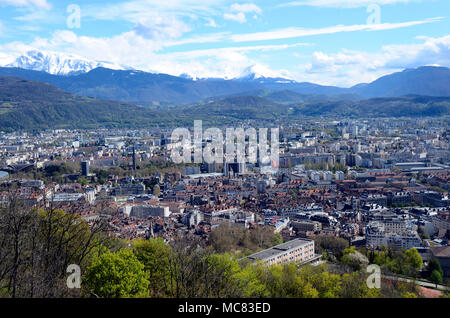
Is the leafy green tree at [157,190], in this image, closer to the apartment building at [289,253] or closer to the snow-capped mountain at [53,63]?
the apartment building at [289,253]

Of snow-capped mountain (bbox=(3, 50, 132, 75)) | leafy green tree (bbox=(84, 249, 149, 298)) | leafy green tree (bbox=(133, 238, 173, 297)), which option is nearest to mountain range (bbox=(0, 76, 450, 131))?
leafy green tree (bbox=(133, 238, 173, 297))

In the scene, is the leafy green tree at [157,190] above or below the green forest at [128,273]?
below

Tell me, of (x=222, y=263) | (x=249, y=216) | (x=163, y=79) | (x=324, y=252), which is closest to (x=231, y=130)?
(x=249, y=216)

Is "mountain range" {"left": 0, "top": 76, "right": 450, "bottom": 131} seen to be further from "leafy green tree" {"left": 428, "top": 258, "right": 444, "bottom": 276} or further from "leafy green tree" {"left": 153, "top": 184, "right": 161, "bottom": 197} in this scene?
"leafy green tree" {"left": 428, "top": 258, "right": 444, "bottom": 276}

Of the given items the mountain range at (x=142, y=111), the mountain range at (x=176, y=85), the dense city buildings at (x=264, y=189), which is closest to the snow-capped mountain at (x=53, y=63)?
the mountain range at (x=176, y=85)
